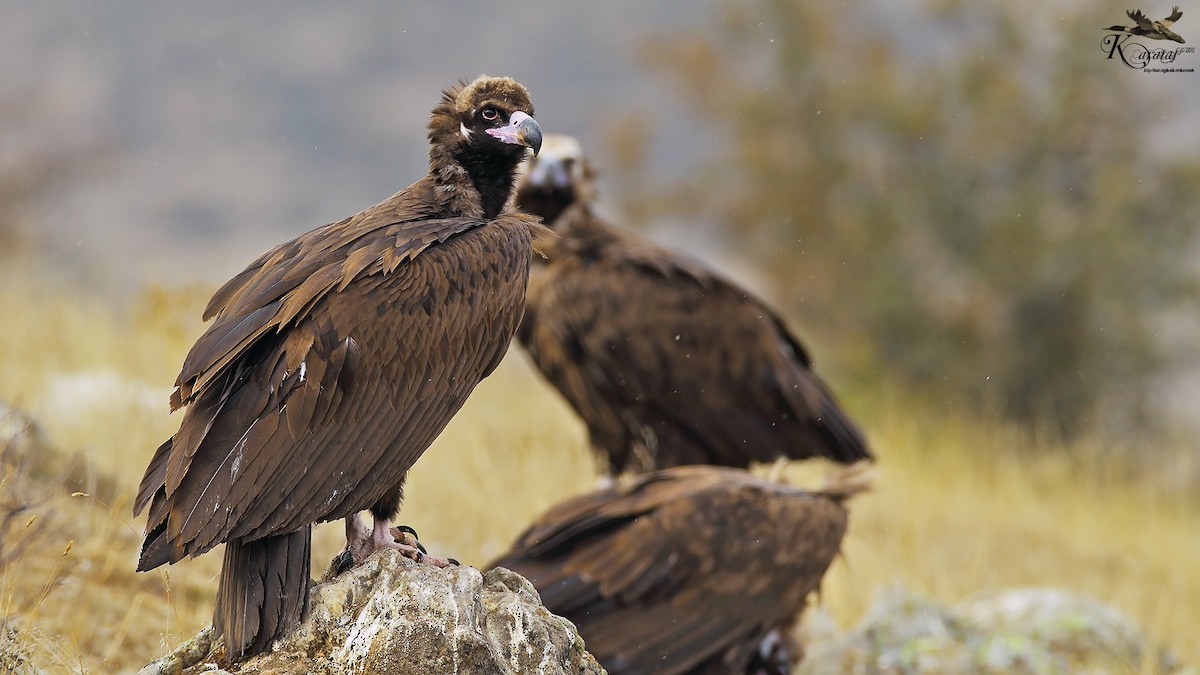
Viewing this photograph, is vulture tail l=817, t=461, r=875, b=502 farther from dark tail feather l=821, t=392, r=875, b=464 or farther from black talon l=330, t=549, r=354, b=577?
black talon l=330, t=549, r=354, b=577

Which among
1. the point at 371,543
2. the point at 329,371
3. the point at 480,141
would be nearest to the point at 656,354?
the point at 480,141

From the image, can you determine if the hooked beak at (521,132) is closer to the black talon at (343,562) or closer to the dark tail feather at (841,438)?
the black talon at (343,562)

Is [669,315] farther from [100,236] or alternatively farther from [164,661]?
[100,236]

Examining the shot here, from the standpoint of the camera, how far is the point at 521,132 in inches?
166

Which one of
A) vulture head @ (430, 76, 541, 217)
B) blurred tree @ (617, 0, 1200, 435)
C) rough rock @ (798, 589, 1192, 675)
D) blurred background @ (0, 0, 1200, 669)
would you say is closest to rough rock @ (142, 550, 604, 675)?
vulture head @ (430, 76, 541, 217)

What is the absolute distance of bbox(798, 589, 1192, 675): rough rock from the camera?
7.16m

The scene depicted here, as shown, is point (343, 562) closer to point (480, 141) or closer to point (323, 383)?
point (323, 383)

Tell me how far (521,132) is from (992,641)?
4.43m

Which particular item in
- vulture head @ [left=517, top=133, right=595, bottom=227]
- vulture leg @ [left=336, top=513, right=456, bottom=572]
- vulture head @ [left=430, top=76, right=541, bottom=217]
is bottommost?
vulture leg @ [left=336, top=513, right=456, bottom=572]

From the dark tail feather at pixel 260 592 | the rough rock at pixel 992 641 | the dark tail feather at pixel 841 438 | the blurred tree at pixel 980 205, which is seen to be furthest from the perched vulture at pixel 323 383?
the blurred tree at pixel 980 205

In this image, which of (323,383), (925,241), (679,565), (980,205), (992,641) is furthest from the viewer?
(925,241)

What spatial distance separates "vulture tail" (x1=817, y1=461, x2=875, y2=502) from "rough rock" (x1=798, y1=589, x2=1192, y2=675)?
94 centimetres

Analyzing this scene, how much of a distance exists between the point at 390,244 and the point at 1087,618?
524 cm

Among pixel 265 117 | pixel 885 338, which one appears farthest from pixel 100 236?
pixel 885 338
